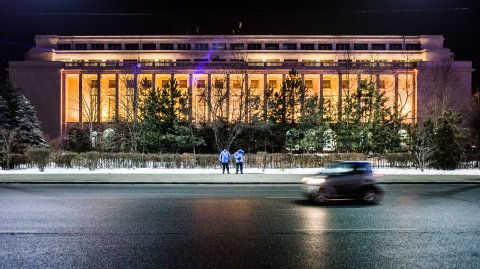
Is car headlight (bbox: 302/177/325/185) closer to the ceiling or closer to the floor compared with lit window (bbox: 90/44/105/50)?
closer to the floor

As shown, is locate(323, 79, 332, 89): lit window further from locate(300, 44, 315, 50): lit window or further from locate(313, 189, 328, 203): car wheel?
locate(313, 189, 328, 203): car wheel

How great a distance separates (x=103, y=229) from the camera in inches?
386

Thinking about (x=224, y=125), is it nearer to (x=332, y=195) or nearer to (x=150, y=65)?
(x=332, y=195)

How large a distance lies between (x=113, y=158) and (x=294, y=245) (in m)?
24.7

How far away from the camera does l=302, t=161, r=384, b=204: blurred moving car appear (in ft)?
46.5

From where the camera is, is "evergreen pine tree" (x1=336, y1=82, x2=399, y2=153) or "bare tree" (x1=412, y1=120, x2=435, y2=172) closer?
"bare tree" (x1=412, y1=120, x2=435, y2=172)

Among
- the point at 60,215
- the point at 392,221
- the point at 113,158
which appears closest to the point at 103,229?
the point at 60,215

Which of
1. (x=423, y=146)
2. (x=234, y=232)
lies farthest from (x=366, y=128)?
(x=234, y=232)

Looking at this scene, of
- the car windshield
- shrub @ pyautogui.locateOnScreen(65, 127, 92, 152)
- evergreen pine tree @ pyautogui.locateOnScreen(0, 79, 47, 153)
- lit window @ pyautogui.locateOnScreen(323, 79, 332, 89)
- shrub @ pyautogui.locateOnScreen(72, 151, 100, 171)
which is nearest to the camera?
the car windshield

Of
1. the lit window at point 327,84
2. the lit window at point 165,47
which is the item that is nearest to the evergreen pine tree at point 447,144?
the lit window at point 327,84

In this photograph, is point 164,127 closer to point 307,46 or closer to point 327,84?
point 327,84

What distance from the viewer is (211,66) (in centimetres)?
7600

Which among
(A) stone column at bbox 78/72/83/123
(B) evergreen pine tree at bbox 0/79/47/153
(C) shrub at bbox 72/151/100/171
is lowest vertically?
(C) shrub at bbox 72/151/100/171

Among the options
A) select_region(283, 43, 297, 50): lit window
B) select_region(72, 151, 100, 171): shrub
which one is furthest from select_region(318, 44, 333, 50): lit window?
select_region(72, 151, 100, 171): shrub
